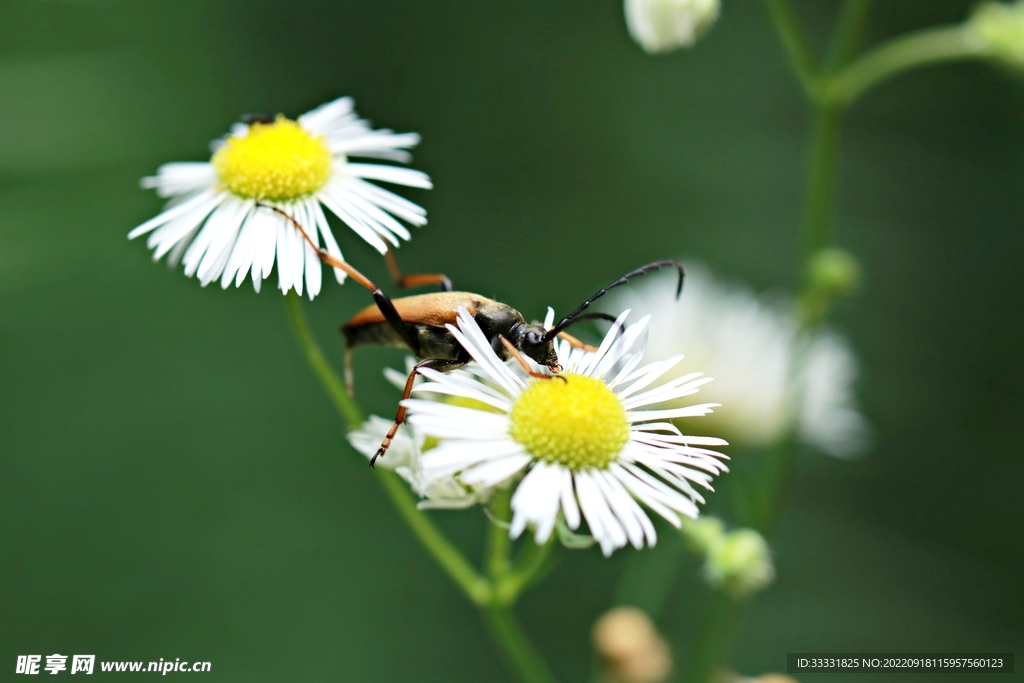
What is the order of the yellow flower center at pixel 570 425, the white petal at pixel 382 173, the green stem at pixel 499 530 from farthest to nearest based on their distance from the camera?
the white petal at pixel 382 173, the green stem at pixel 499 530, the yellow flower center at pixel 570 425

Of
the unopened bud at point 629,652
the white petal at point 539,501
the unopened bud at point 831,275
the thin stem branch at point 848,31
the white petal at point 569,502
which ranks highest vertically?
the thin stem branch at point 848,31

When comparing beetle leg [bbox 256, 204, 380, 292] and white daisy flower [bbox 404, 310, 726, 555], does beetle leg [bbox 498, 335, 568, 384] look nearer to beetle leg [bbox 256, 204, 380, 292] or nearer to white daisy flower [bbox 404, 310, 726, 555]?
white daisy flower [bbox 404, 310, 726, 555]

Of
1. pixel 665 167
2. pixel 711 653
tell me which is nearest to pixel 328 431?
pixel 711 653

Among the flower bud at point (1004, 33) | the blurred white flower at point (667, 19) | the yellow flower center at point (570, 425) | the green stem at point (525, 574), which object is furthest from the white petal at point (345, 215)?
the flower bud at point (1004, 33)

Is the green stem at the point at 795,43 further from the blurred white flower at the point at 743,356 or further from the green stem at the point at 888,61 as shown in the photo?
the blurred white flower at the point at 743,356

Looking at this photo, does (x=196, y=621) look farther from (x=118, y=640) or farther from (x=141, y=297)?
(x=141, y=297)

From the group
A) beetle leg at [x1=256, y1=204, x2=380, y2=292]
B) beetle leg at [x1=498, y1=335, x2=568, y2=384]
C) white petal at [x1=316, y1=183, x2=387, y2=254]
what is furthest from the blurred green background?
beetle leg at [x1=498, y1=335, x2=568, y2=384]
